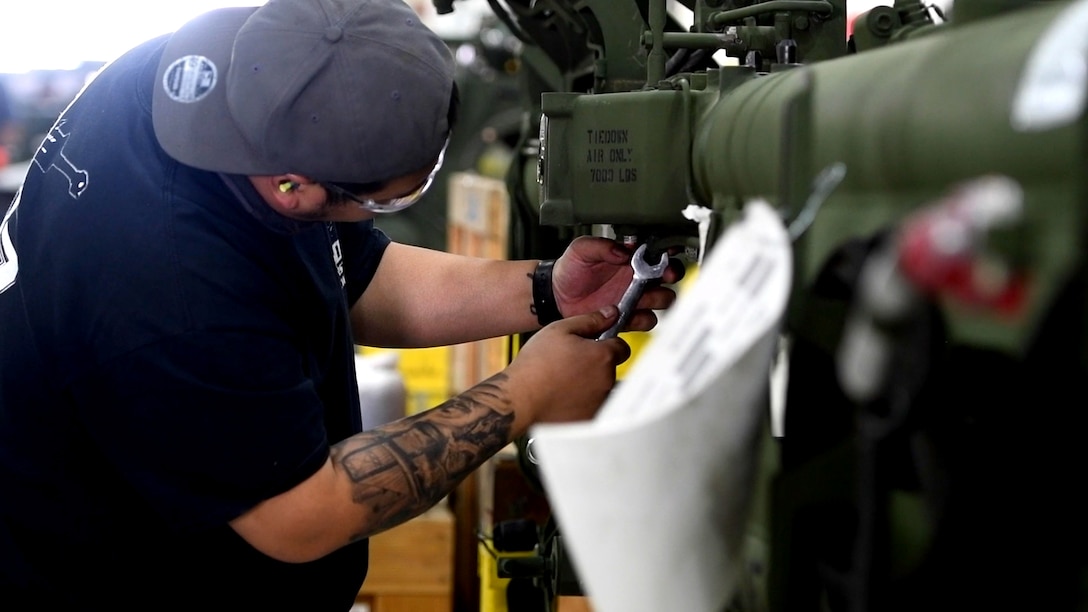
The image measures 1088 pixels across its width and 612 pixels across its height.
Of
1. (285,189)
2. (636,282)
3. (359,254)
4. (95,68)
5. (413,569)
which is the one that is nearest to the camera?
(285,189)

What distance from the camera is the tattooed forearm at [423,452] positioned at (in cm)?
137

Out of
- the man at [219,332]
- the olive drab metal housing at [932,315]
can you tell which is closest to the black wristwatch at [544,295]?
the man at [219,332]

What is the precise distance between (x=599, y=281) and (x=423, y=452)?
397 millimetres

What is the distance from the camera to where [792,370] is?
80 centimetres

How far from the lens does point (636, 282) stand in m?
1.50

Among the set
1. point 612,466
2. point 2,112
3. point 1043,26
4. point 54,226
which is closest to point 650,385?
point 612,466

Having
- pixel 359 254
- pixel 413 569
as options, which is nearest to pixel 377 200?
pixel 359 254

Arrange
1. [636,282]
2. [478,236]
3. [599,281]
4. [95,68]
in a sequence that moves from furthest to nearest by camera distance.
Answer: [95,68] → [478,236] → [599,281] → [636,282]

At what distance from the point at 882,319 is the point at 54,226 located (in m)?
1.03

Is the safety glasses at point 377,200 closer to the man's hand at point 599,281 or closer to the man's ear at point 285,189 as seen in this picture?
the man's ear at point 285,189

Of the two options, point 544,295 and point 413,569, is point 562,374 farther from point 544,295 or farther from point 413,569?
point 413,569

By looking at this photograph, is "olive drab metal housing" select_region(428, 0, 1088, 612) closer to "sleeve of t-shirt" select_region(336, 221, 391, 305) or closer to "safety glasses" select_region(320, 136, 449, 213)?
"safety glasses" select_region(320, 136, 449, 213)

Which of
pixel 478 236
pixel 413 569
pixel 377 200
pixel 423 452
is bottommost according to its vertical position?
pixel 413 569

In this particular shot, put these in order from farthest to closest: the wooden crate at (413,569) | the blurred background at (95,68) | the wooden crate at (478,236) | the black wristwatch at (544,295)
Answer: the blurred background at (95,68)
the wooden crate at (478,236)
the wooden crate at (413,569)
the black wristwatch at (544,295)
